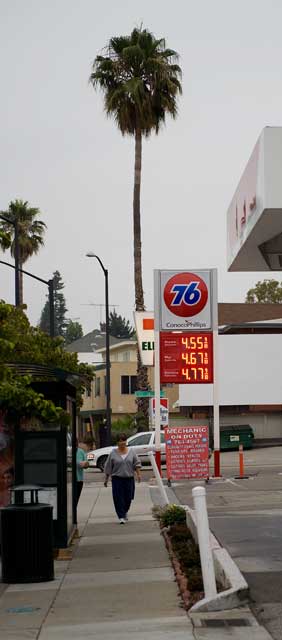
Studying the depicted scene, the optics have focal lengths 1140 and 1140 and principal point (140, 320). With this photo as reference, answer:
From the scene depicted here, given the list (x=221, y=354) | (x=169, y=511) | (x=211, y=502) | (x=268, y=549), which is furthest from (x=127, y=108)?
(x=268, y=549)

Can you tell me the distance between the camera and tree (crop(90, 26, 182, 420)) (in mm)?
45188

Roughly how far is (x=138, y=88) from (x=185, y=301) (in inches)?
635

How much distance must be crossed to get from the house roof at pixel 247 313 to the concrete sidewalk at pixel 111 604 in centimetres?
5381

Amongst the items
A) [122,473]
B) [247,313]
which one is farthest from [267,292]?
[122,473]

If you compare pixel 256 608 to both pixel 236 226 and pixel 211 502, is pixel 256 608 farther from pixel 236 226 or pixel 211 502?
pixel 211 502

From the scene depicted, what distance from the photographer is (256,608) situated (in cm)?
1054

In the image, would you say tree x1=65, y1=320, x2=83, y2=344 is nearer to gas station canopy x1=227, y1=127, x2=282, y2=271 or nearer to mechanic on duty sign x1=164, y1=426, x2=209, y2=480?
mechanic on duty sign x1=164, y1=426, x2=209, y2=480

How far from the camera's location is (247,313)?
71.6 metres

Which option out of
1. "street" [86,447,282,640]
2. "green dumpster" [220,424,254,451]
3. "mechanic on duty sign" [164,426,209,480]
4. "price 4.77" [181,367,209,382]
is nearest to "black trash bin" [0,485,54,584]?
"street" [86,447,282,640]

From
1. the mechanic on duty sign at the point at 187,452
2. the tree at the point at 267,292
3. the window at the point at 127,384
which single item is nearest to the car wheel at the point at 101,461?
the mechanic on duty sign at the point at 187,452

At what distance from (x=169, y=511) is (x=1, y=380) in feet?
23.1

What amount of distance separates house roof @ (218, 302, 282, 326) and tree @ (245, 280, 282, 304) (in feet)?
81.5

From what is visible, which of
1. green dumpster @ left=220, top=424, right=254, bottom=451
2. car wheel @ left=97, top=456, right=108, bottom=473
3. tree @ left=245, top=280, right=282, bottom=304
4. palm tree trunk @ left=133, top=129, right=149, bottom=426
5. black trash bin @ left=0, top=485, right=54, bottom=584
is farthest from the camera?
tree @ left=245, top=280, right=282, bottom=304

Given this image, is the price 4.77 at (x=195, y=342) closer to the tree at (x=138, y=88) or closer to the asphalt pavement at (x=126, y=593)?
the asphalt pavement at (x=126, y=593)
